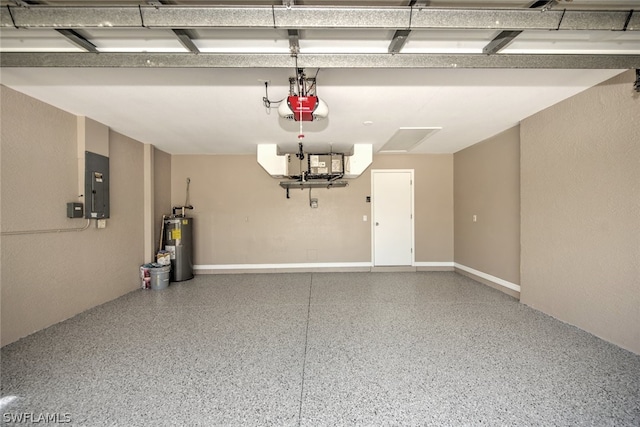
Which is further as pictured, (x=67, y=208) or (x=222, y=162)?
(x=222, y=162)

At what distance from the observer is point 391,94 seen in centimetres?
274

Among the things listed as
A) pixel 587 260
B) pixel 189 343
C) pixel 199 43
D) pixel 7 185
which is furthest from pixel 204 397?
pixel 587 260

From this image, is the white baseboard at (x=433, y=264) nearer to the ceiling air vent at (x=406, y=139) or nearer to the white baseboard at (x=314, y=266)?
the white baseboard at (x=314, y=266)

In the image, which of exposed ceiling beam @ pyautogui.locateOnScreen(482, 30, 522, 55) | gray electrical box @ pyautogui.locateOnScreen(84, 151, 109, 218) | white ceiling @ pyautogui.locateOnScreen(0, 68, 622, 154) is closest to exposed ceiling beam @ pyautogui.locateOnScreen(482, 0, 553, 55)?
exposed ceiling beam @ pyautogui.locateOnScreen(482, 30, 522, 55)

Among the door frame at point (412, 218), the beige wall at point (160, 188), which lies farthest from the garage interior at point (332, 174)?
the door frame at point (412, 218)

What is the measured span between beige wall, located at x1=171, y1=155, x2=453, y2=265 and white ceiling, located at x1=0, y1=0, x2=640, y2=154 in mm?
1267

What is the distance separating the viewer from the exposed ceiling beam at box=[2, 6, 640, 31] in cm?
158

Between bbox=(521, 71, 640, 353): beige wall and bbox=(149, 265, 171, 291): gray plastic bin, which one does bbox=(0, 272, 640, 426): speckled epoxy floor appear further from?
bbox=(149, 265, 171, 291): gray plastic bin

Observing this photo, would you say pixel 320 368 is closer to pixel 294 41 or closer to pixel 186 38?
pixel 294 41

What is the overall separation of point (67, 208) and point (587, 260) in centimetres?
571

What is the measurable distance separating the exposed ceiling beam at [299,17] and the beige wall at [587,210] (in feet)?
4.07

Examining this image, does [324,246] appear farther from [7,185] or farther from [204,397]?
[7,185]

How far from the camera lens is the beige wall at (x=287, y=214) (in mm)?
5531

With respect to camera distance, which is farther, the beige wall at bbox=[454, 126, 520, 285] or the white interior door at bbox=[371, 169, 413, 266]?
the white interior door at bbox=[371, 169, 413, 266]
